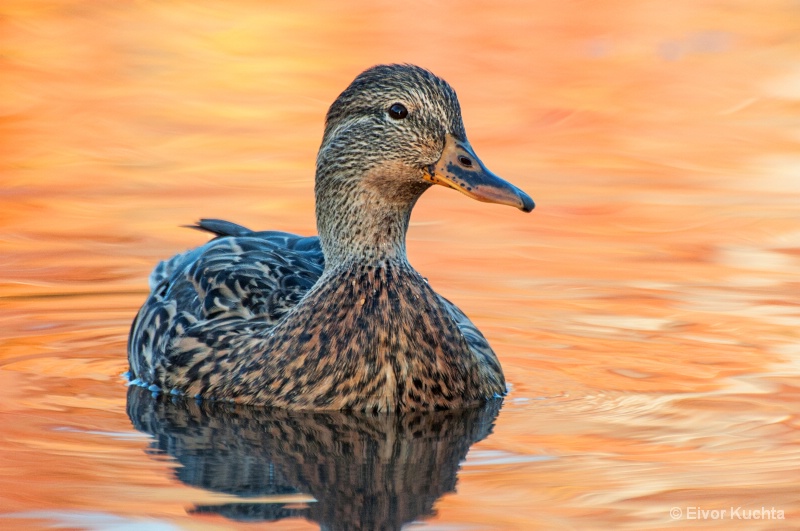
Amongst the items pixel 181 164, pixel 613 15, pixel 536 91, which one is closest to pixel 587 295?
pixel 181 164

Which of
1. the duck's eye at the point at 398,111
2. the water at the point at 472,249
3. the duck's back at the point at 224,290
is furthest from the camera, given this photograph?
the duck's back at the point at 224,290

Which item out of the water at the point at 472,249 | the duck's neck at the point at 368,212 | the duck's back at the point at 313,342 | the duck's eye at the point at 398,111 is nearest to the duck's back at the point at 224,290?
the duck's back at the point at 313,342

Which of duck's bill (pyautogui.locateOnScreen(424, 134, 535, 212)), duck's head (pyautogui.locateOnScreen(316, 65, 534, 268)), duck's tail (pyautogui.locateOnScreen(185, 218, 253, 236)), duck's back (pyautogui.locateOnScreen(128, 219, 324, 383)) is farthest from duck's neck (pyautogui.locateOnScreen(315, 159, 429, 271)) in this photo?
duck's tail (pyautogui.locateOnScreen(185, 218, 253, 236))

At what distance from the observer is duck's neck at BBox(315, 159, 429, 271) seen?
8.16 metres

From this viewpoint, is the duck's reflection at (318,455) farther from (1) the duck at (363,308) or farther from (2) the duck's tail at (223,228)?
(2) the duck's tail at (223,228)

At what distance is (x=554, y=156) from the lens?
1439 centimetres

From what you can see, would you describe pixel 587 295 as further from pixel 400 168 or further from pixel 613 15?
pixel 613 15

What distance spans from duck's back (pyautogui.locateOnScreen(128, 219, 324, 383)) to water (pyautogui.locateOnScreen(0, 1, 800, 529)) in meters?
0.29

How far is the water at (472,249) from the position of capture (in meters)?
6.69

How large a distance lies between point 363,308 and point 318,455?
43.5 inches

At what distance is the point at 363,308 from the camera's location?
809 centimetres

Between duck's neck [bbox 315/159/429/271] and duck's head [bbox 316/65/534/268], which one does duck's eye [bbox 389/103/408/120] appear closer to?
duck's head [bbox 316/65/534/268]

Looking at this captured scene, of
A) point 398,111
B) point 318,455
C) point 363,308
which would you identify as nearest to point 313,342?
point 363,308

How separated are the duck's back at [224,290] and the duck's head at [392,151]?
0.60 metres
